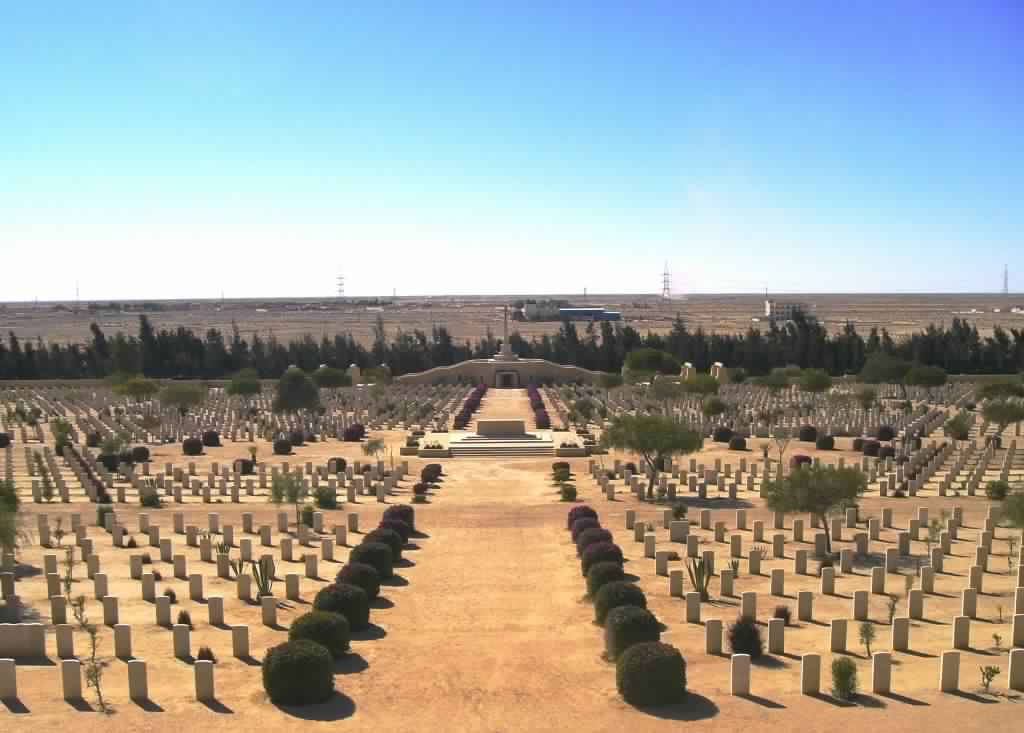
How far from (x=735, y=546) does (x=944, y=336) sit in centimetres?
6433

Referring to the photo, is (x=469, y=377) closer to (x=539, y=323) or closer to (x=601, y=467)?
(x=601, y=467)

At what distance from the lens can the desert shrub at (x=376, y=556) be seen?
2084 cm

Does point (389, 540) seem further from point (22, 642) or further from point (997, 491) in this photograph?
point (997, 491)

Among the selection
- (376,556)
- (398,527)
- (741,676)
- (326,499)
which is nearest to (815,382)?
(326,499)

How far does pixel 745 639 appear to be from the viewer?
15969 millimetres

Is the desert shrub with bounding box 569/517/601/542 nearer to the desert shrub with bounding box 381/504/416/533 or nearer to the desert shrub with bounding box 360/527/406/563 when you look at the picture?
the desert shrub with bounding box 381/504/416/533

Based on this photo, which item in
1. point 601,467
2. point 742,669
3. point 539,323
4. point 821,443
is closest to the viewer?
point 742,669

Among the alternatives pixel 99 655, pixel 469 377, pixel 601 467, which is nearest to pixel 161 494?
pixel 601 467

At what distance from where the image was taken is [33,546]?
2467 cm

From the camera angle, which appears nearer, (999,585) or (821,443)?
(999,585)

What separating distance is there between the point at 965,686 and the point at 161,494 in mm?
26090

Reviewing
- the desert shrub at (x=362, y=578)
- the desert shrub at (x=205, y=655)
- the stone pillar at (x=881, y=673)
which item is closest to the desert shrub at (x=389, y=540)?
the desert shrub at (x=362, y=578)

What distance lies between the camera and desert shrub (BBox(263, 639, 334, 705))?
14.0 meters

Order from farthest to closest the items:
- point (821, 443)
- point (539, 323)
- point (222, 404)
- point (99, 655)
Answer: point (539, 323)
point (222, 404)
point (821, 443)
point (99, 655)
